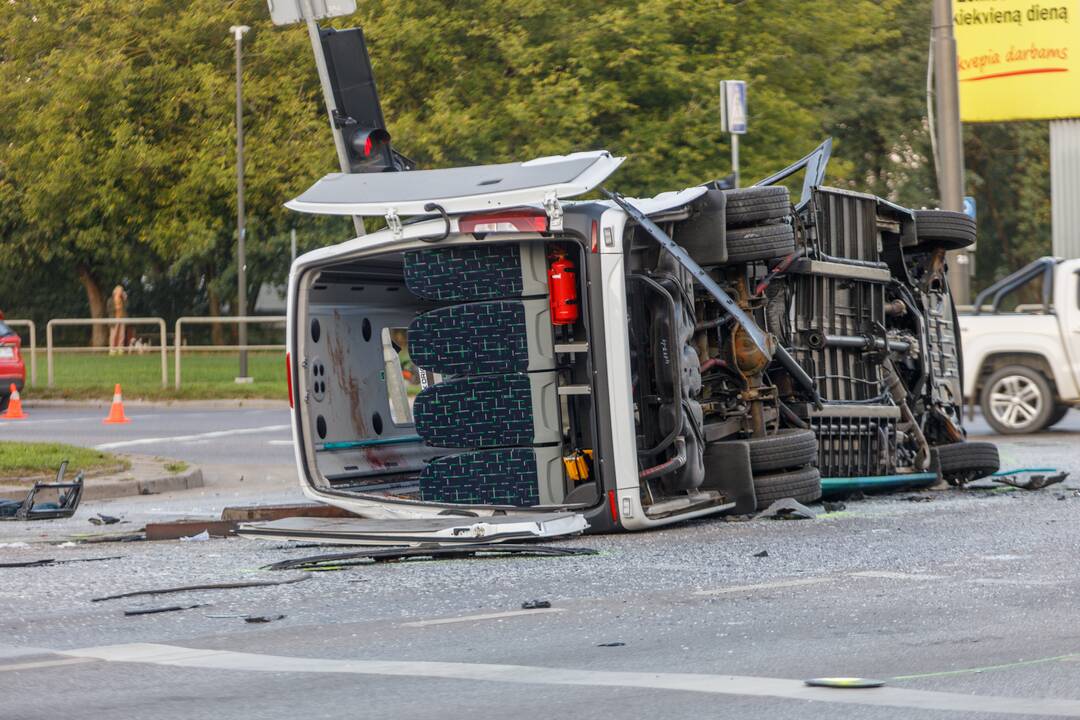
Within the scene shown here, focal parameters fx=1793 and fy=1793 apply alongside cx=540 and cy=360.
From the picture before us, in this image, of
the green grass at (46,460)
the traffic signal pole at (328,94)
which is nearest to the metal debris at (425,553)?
the traffic signal pole at (328,94)

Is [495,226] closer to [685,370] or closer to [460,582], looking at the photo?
[685,370]

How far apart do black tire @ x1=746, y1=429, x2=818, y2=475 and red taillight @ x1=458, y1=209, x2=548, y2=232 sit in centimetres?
187

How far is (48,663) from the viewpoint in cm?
588

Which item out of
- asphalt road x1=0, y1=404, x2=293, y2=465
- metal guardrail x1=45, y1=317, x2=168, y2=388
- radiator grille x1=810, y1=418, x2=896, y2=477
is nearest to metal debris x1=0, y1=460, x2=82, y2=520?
radiator grille x1=810, y1=418, x2=896, y2=477

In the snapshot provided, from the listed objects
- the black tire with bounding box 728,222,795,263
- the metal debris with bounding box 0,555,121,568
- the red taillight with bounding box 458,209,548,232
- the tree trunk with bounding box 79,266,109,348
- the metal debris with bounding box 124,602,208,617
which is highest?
the tree trunk with bounding box 79,266,109,348

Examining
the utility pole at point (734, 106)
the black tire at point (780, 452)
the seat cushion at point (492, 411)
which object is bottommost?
the black tire at point (780, 452)

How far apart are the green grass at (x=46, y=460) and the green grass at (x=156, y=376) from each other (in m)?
11.3

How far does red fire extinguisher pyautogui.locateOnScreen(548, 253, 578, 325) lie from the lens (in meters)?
9.12

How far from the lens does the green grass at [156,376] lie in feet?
91.5

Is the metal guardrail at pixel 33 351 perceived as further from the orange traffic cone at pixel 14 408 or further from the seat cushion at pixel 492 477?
the seat cushion at pixel 492 477

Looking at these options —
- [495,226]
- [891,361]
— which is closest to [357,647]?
[495,226]

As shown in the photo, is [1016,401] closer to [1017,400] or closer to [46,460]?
[1017,400]

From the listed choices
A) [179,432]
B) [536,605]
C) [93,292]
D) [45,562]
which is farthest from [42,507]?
[93,292]

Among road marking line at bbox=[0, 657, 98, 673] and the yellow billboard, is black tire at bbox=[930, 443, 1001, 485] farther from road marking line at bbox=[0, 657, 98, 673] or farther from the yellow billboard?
the yellow billboard
